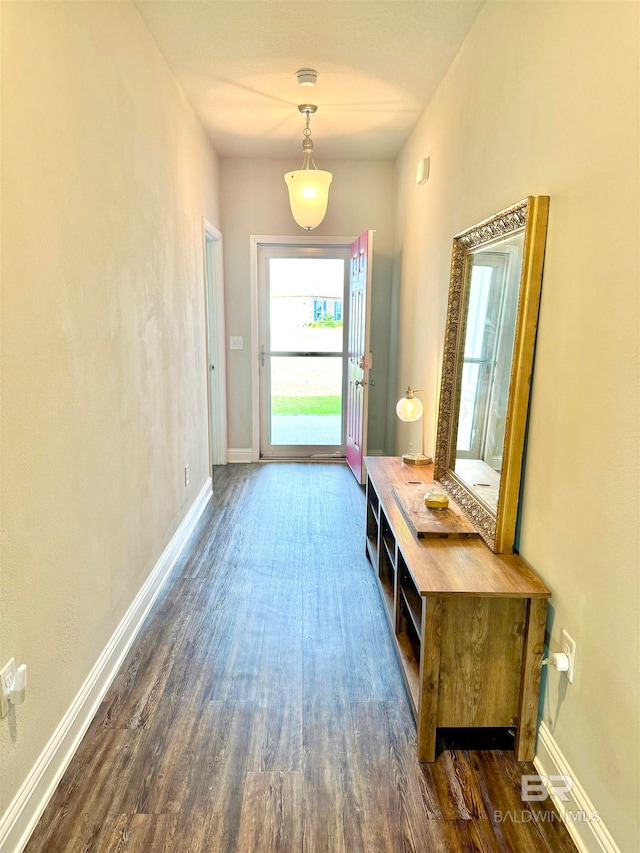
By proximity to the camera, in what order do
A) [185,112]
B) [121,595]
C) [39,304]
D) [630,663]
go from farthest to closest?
[185,112], [121,595], [39,304], [630,663]

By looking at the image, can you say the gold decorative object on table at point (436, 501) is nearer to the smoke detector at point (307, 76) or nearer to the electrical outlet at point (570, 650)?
the electrical outlet at point (570, 650)

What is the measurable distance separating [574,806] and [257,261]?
452cm

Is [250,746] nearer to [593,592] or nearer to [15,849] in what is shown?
[15,849]

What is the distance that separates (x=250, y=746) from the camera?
1.84 metres

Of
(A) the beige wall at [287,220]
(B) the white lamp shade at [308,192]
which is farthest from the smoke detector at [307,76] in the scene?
(A) the beige wall at [287,220]

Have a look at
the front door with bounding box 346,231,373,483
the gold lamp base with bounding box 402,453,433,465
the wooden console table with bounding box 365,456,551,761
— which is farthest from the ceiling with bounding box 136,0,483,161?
the wooden console table with bounding box 365,456,551,761

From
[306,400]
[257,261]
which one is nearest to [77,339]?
[257,261]

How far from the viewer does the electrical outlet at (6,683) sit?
139 centimetres

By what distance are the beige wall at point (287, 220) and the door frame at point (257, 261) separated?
0.13ft

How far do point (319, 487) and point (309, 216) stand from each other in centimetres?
206

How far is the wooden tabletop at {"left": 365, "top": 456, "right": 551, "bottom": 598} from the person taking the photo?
1690 millimetres

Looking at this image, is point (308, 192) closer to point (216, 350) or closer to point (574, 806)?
point (216, 350)

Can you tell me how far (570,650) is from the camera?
1568 mm

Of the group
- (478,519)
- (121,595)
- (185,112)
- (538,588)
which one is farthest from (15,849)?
(185,112)
